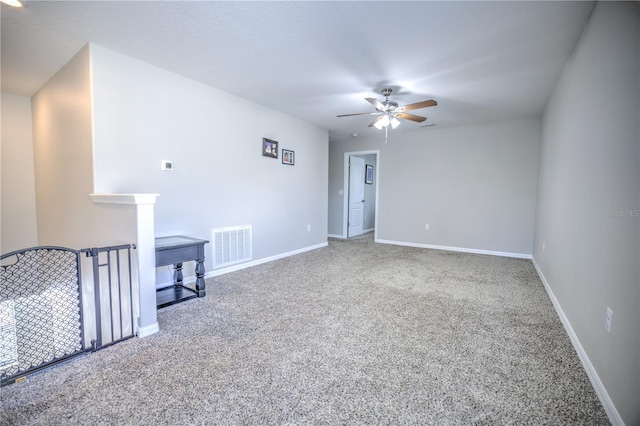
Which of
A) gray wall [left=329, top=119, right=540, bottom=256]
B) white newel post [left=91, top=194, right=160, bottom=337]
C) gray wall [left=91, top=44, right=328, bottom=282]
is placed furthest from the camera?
gray wall [left=329, top=119, right=540, bottom=256]

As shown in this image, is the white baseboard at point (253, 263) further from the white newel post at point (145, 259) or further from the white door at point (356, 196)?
the white door at point (356, 196)

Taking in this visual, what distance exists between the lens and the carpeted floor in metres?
1.46

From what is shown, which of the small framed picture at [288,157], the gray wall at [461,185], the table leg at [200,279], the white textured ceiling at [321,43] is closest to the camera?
the white textured ceiling at [321,43]

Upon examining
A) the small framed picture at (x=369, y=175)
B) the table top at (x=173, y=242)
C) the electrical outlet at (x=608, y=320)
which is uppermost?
the small framed picture at (x=369, y=175)

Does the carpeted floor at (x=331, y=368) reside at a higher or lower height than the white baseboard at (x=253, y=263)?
lower

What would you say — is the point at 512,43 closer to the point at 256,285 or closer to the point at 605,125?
the point at 605,125

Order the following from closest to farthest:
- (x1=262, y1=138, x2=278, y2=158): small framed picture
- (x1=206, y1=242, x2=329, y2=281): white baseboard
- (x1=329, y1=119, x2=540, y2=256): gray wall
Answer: (x1=206, y1=242, x2=329, y2=281): white baseboard
(x1=262, y1=138, x2=278, y2=158): small framed picture
(x1=329, y1=119, x2=540, y2=256): gray wall

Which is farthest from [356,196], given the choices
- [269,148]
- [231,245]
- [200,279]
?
[200,279]

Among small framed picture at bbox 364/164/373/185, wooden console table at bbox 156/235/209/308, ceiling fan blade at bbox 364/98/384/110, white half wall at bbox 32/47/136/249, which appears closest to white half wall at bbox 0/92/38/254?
white half wall at bbox 32/47/136/249

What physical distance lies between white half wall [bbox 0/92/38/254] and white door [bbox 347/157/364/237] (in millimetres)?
5707

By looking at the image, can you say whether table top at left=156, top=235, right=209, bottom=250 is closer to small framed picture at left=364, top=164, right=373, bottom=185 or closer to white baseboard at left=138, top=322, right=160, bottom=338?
white baseboard at left=138, top=322, right=160, bottom=338

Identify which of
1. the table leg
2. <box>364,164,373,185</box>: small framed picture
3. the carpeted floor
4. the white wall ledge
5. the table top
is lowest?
the carpeted floor

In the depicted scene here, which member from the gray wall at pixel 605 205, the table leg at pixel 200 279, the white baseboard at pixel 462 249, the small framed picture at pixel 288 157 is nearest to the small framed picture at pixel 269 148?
the small framed picture at pixel 288 157

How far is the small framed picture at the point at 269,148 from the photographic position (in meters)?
4.41
